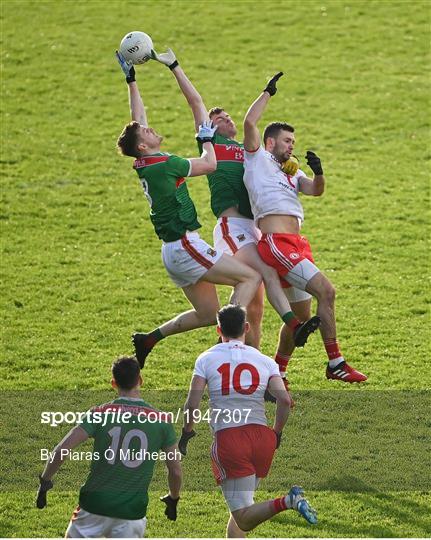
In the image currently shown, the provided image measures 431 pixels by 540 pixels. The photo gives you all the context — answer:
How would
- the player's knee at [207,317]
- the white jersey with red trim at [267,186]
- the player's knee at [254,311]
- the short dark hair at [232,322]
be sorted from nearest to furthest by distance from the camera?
the short dark hair at [232,322] < the white jersey with red trim at [267,186] < the player's knee at [207,317] < the player's knee at [254,311]

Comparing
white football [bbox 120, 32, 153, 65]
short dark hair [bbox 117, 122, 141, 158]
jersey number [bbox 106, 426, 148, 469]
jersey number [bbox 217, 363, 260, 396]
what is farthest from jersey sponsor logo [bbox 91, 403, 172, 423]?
white football [bbox 120, 32, 153, 65]

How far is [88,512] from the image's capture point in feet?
30.1

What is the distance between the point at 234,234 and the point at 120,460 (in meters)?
4.13

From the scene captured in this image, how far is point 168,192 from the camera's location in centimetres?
1201

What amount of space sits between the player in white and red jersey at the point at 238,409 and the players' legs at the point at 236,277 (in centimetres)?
223

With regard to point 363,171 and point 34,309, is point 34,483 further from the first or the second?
point 363,171

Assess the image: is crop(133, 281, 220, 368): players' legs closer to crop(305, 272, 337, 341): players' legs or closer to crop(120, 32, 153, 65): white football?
crop(305, 272, 337, 341): players' legs

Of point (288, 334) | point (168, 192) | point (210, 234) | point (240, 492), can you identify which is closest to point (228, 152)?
point (168, 192)

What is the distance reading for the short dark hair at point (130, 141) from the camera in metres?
11.9

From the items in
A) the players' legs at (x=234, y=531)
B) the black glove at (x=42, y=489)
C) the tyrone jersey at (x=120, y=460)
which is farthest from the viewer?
the players' legs at (x=234, y=531)

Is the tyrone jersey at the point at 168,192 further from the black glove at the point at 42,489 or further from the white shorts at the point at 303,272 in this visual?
the black glove at the point at 42,489

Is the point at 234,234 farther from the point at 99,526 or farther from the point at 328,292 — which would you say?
the point at 99,526

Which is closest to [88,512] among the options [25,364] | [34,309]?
[25,364]

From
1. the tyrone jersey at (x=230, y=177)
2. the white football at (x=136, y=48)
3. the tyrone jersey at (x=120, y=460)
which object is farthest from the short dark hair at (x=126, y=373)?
the white football at (x=136, y=48)
